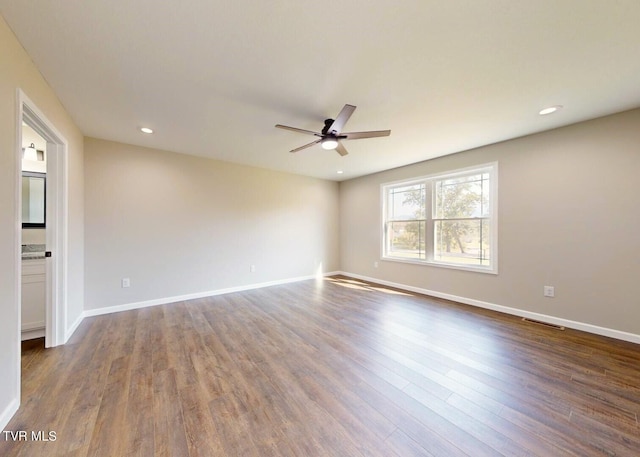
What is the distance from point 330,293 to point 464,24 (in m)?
4.01

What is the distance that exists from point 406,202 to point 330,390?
13.0ft

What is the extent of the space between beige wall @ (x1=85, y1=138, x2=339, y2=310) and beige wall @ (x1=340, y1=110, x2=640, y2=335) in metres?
3.41

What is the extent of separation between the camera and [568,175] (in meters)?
3.05

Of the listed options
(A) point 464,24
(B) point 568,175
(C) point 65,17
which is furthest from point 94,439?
(B) point 568,175

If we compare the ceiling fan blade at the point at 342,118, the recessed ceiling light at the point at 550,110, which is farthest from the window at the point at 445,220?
the ceiling fan blade at the point at 342,118

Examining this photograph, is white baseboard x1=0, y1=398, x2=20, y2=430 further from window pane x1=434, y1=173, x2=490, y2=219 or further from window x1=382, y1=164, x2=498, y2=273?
window pane x1=434, y1=173, x2=490, y2=219

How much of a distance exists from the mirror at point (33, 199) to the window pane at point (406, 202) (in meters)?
5.56

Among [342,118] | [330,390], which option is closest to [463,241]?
[342,118]

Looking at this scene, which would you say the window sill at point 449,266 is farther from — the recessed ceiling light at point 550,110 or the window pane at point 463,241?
the recessed ceiling light at point 550,110

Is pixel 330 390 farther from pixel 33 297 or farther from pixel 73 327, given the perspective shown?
pixel 33 297

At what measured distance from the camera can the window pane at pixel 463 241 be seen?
385cm

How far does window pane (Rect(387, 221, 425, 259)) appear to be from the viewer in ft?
15.5

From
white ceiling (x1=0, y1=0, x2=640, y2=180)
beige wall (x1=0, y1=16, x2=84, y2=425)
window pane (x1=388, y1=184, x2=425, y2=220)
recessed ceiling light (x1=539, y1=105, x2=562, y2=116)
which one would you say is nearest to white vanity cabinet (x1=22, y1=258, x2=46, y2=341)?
beige wall (x1=0, y1=16, x2=84, y2=425)

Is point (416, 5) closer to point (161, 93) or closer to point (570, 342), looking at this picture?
point (161, 93)
